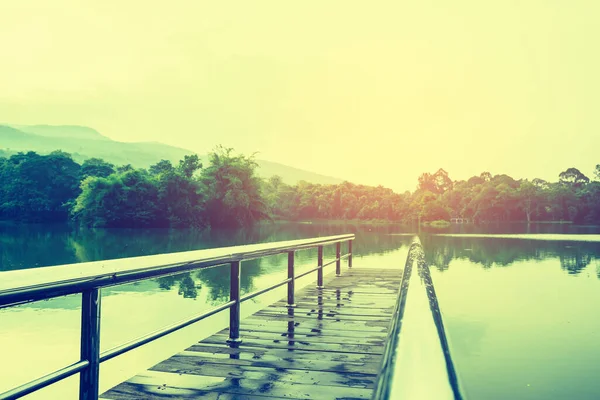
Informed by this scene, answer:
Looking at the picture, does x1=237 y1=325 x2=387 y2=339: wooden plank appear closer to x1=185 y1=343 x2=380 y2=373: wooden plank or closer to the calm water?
x1=185 y1=343 x2=380 y2=373: wooden plank

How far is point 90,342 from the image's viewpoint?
1.78 m

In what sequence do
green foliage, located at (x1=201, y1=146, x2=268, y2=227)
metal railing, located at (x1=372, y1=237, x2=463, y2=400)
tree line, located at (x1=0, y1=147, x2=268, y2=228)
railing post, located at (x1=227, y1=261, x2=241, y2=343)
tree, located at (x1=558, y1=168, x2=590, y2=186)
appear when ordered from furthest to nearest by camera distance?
tree, located at (x1=558, y1=168, x2=590, y2=186) → green foliage, located at (x1=201, y1=146, x2=268, y2=227) → tree line, located at (x1=0, y1=147, x2=268, y2=228) → railing post, located at (x1=227, y1=261, x2=241, y2=343) → metal railing, located at (x1=372, y1=237, x2=463, y2=400)

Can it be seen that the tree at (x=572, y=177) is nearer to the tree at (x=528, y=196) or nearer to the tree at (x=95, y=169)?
the tree at (x=528, y=196)

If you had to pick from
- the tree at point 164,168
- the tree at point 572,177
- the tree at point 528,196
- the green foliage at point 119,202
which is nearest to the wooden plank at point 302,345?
the green foliage at point 119,202

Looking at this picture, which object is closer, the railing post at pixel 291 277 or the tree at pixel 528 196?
the railing post at pixel 291 277

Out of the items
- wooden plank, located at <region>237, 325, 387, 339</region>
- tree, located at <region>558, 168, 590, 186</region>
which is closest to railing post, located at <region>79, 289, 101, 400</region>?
wooden plank, located at <region>237, 325, 387, 339</region>

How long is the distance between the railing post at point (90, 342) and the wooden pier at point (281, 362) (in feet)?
2.78

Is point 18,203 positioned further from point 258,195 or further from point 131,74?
point 258,195

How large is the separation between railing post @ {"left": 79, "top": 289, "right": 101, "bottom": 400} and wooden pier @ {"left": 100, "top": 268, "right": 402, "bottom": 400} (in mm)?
847

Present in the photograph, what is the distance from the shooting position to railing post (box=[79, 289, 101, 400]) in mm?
1757

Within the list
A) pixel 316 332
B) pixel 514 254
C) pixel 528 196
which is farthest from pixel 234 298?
pixel 528 196

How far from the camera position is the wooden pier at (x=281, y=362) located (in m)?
2.67

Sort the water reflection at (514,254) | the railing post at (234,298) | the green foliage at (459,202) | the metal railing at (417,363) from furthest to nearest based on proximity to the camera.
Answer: the green foliage at (459,202) → the water reflection at (514,254) → the railing post at (234,298) → the metal railing at (417,363)

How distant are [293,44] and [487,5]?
15.9 meters
